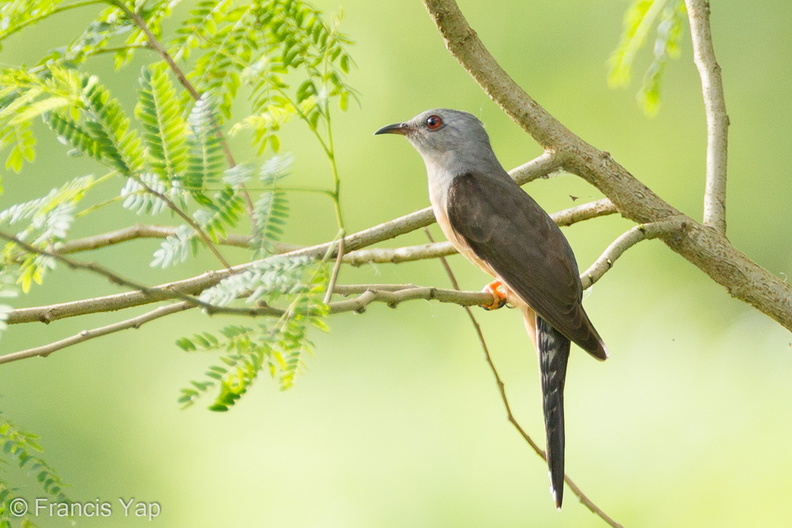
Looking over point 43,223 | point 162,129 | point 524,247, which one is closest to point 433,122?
point 524,247

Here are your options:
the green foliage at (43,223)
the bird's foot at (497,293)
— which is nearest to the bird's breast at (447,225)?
the bird's foot at (497,293)

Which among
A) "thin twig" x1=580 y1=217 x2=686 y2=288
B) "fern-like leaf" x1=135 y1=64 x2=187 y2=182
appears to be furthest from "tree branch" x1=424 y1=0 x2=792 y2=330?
"fern-like leaf" x1=135 y1=64 x2=187 y2=182

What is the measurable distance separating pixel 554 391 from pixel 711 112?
1.34 meters

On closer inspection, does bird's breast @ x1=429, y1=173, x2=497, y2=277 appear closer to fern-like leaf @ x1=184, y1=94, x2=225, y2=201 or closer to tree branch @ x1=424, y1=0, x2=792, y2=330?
tree branch @ x1=424, y1=0, x2=792, y2=330

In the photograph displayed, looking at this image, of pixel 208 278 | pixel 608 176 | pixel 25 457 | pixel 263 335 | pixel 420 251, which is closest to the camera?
pixel 263 335

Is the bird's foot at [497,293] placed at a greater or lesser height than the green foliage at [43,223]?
lesser

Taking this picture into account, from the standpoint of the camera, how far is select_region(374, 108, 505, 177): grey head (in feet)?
14.7

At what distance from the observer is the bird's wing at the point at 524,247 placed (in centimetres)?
367

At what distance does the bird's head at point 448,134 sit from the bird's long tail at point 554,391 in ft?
3.63

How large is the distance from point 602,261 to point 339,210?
3.63ft

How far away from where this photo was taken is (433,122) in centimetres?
461

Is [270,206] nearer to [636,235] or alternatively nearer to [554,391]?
[636,235]

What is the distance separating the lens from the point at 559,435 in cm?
351

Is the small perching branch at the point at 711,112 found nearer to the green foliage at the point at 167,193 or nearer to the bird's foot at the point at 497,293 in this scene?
the bird's foot at the point at 497,293
